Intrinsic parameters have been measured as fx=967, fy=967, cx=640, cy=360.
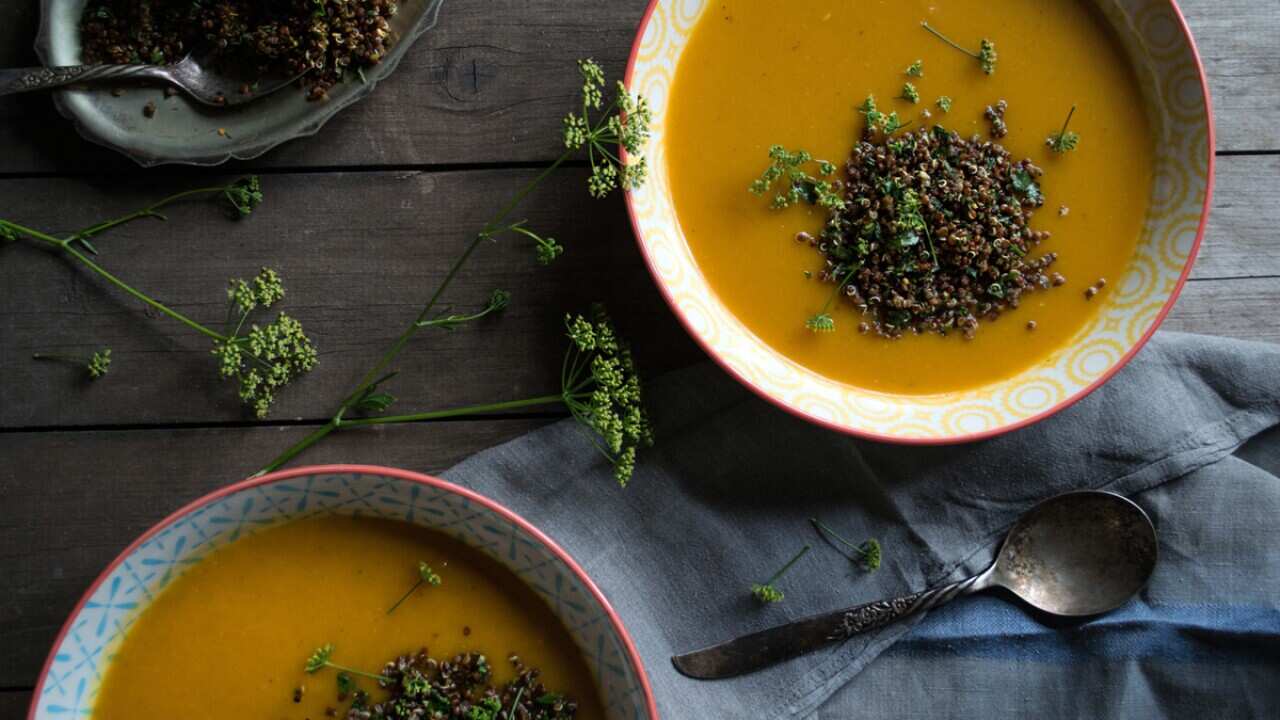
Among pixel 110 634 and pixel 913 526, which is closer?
pixel 110 634

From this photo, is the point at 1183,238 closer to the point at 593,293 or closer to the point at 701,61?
the point at 701,61

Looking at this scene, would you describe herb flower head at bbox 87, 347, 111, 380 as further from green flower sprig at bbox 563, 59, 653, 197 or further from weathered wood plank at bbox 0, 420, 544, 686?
green flower sprig at bbox 563, 59, 653, 197

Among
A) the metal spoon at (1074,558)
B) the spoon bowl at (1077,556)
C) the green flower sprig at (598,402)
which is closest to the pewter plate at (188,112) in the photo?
the green flower sprig at (598,402)

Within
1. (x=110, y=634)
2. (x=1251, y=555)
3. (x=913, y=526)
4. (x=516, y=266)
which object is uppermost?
(x=516, y=266)

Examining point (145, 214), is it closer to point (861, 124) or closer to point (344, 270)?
point (344, 270)

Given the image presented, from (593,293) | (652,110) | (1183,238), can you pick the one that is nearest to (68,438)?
(593,293)

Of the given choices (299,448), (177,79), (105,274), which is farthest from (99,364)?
(177,79)
